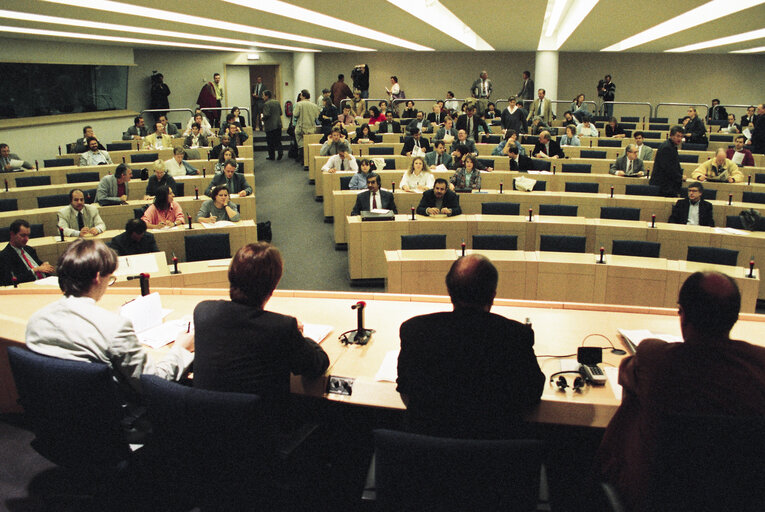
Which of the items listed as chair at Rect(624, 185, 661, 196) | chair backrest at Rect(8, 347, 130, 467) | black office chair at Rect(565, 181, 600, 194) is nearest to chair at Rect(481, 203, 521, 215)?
black office chair at Rect(565, 181, 600, 194)

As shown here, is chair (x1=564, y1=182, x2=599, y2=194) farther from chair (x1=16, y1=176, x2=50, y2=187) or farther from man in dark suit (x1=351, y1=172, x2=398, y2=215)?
chair (x1=16, y1=176, x2=50, y2=187)

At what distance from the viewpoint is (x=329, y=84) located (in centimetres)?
2081

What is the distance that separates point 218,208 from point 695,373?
5903 mm

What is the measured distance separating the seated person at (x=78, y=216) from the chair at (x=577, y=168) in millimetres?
6760

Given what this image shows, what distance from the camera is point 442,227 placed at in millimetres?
6539

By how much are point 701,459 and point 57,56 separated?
14229mm

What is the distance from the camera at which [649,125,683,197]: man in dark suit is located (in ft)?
25.5

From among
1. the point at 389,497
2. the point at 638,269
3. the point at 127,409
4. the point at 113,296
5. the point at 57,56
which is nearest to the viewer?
the point at 389,497

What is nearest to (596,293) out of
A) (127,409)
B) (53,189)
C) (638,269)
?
(638,269)

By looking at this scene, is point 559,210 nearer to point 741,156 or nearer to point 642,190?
point 642,190

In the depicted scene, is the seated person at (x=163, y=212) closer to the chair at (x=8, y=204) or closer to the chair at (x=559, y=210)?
the chair at (x=8, y=204)

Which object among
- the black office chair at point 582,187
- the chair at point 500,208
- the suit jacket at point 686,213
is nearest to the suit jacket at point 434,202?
the chair at point 500,208

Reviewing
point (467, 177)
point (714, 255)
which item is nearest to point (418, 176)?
point (467, 177)

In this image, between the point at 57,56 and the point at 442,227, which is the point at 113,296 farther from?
the point at 57,56
